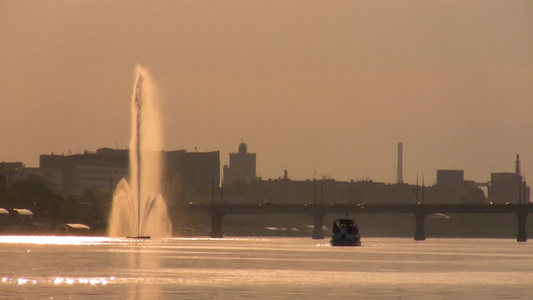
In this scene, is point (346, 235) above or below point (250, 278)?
above

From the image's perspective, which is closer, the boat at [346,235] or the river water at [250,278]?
the river water at [250,278]

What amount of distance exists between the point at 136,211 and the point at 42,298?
130197 millimetres

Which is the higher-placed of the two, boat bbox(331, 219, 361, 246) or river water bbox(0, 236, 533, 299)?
boat bbox(331, 219, 361, 246)

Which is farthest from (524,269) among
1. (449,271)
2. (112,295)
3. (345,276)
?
(112,295)

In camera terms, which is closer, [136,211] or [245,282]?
[245,282]

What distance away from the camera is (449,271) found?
319ft

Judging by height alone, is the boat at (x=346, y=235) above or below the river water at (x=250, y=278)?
above

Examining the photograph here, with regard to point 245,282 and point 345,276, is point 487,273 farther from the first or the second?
point 245,282

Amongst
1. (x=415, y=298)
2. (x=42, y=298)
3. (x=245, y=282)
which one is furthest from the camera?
(x=245, y=282)

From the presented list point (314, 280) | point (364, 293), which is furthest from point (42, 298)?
point (314, 280)

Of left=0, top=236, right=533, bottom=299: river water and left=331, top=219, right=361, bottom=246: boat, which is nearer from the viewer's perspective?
left=0, top=236, right=533, bottom=299: river water

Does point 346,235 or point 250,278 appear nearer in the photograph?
point 250,278

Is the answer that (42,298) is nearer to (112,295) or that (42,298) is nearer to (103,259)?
(112,295)

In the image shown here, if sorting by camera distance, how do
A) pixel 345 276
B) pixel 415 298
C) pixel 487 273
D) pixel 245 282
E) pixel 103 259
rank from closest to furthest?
1. pixel 415 298
2. pixel 245 282
3. pixel 345 276
4. pixel 487 273
5. pixel 103 259
